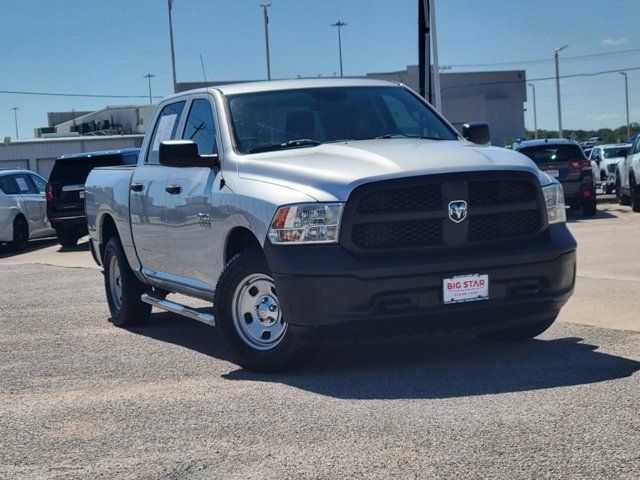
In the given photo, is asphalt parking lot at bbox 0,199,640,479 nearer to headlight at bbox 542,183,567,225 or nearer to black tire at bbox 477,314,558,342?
black tire at bbox 477,314,558,342

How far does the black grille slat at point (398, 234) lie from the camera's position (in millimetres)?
7008

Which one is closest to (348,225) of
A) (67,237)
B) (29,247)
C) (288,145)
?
(288,145)

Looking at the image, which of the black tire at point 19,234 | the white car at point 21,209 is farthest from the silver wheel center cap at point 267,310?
the black tire at point 19,234

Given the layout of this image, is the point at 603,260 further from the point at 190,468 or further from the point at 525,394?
the point at 190,468

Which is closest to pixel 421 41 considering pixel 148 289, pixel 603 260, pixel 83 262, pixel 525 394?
pixel 83 262

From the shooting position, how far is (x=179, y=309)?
8867 millimetres

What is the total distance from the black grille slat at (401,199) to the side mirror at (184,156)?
171 cm

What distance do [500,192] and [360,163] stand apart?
2.99ft

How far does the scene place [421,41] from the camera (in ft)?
76.9

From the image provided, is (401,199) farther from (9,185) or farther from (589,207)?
(9,185)

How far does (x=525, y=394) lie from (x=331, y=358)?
6.40ft

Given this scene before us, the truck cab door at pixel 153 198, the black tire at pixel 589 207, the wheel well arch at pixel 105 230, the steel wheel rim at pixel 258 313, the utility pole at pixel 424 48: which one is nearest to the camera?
the steel wheel rim at pixel 258 313

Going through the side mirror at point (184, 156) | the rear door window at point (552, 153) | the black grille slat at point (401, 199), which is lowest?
the black grille slat at point (401, 199)

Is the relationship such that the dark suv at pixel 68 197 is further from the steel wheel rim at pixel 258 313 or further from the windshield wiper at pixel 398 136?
the steel wheel rim at pixel 258 313
